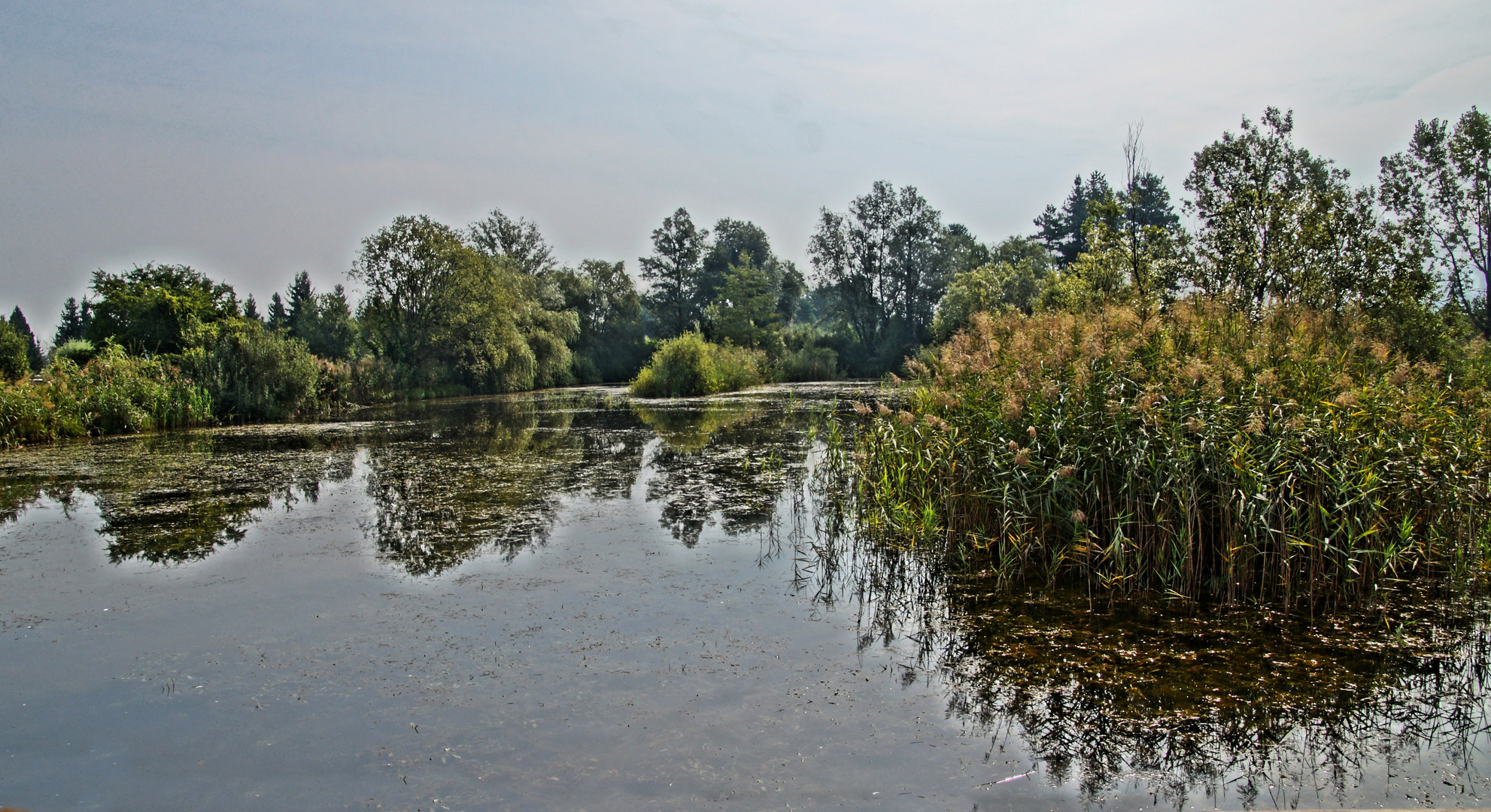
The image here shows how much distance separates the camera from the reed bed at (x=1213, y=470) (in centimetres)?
474

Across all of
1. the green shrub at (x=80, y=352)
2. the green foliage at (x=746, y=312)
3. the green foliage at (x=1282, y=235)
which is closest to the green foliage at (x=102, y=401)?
the green shrub at (x=80, y=352)

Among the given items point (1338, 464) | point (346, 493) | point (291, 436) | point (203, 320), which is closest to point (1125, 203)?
point (1338, 464)

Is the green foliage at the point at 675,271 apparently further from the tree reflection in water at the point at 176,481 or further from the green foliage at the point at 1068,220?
the tree reflection in water at the point at 176,481

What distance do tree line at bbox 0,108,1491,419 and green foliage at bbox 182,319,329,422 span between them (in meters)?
0.05

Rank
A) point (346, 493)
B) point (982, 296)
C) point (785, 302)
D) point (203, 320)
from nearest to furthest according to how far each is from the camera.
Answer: point (346, 493)
point (203, 320)
point (982, 296)
point (785, 302)

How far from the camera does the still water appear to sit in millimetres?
3018

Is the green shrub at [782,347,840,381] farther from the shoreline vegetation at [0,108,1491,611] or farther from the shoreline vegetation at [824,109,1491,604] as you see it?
the shoreline vegetation at [824,109,1491,604]

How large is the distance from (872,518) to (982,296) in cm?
3142

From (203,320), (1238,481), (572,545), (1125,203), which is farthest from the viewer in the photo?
(203,320)

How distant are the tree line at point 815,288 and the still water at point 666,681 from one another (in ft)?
15.2

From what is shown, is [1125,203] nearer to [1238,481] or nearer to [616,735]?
[1238,481]

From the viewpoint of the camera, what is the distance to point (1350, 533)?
14.7 ft

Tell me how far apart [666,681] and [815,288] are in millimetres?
50620

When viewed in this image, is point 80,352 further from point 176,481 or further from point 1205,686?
point 1205,686
